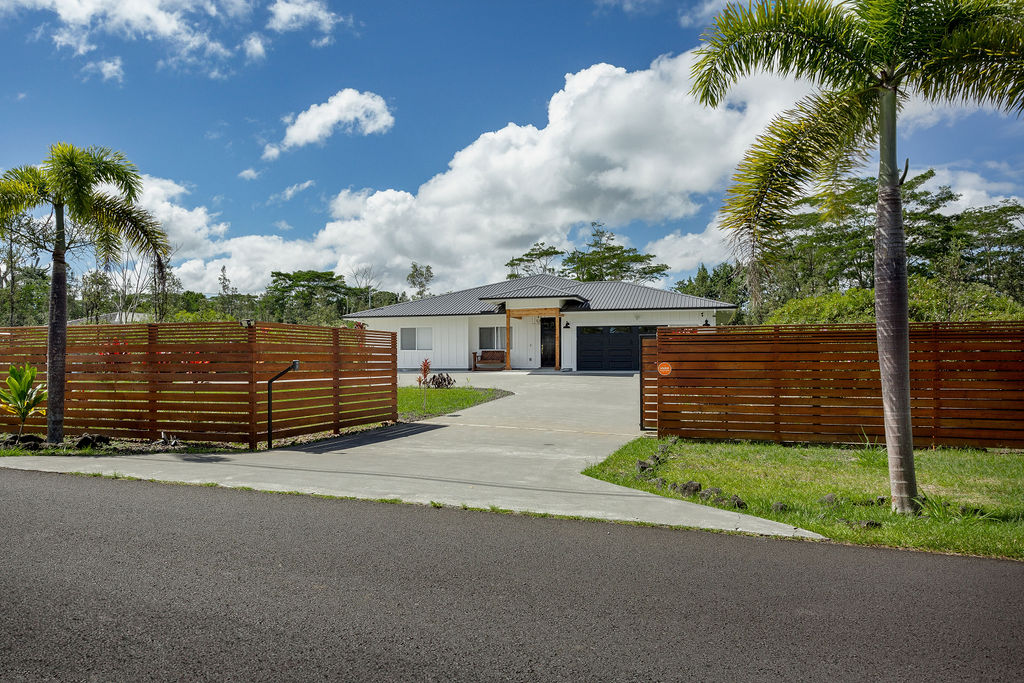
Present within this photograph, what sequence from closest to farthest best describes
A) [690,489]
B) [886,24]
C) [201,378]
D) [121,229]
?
1. [886,24]
2. [690,489]
3. [201,378]
4. [121,229]

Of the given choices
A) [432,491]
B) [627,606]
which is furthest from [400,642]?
[432,491]

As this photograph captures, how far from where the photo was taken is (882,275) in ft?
18.2

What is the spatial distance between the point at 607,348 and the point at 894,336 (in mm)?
22815

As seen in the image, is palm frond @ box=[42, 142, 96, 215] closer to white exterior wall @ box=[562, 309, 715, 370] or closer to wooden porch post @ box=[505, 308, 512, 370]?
wooden porch post @ box=[505, 308, 512, 370]

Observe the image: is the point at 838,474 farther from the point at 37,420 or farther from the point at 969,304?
the point at 969,304

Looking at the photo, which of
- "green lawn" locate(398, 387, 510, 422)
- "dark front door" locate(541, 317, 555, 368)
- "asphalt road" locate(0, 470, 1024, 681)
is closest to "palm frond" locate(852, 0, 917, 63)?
"asphalt road" locate(0, 470, 1024, 681)

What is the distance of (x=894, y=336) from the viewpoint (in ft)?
17.8

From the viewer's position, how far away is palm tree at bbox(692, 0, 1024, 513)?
17.7ft

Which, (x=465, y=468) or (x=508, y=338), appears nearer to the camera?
(x=465, y=468)

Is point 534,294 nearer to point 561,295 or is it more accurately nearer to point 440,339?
point 561,295

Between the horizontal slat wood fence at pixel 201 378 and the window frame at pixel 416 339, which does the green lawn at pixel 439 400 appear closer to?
the horizontal slat wood fence at pixel 201 378

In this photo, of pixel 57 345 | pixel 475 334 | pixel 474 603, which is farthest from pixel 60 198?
pixel 475 334

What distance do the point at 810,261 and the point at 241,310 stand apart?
167 ft

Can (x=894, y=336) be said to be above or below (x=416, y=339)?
below
